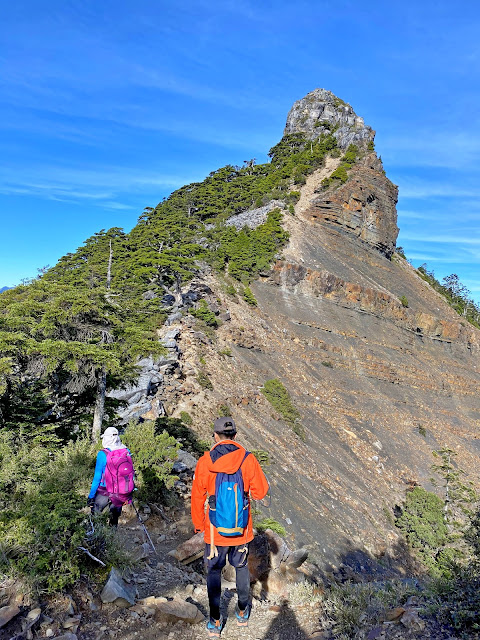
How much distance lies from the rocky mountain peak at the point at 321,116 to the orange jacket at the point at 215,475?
2536 inches

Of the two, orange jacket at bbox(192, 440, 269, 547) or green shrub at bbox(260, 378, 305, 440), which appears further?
green shrub at bbox(260, 378, 305, 440)

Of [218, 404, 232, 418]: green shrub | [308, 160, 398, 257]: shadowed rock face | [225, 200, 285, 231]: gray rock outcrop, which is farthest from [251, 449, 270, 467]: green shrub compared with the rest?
[308, 160, 398, 257]: shadowed rock face

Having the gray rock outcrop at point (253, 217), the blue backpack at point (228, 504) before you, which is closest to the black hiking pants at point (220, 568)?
the blue backpack at point (228, 504)

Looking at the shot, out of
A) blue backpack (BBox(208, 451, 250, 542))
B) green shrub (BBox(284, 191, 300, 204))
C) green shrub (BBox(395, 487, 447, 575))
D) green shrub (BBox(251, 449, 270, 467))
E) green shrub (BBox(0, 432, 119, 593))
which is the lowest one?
green shrub (BBox(395, 487, 447, 575))

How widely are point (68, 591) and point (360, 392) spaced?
98.5 feet

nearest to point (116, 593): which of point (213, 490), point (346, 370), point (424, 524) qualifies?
point (213, 490)

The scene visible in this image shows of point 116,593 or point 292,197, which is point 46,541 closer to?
point 116,593

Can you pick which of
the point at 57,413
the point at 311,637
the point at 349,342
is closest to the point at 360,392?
the point at 349,342

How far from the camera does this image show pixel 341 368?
107 feet

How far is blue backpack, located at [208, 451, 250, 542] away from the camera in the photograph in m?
3.41

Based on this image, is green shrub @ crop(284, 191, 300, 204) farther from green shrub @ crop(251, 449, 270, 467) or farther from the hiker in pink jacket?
the hiker in pink jacket

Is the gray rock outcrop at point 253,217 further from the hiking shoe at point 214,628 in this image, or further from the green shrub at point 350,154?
the hiking shoe at point 214,628

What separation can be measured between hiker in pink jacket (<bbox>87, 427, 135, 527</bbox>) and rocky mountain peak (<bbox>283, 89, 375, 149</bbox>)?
63792mm

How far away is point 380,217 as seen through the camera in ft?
161
